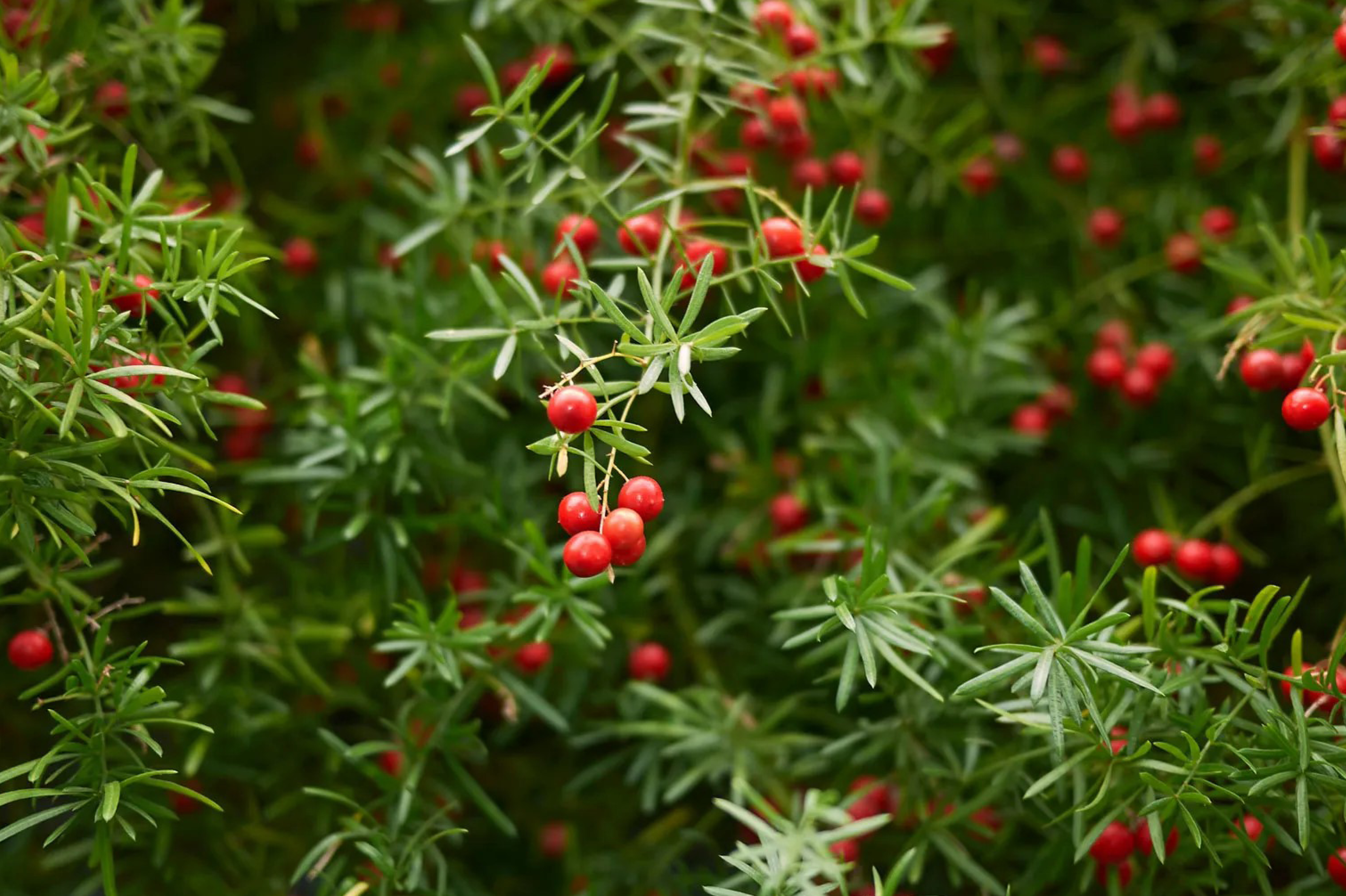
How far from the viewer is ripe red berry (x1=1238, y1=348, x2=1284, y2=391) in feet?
2.87

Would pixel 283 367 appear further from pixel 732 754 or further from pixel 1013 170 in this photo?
pixel 1013 170

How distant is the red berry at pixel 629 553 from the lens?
28.0 inches

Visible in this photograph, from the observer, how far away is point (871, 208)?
1.13m

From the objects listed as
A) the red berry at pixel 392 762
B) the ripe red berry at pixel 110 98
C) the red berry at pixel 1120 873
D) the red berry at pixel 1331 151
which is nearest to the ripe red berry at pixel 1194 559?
the red berry at pixel 1120 873

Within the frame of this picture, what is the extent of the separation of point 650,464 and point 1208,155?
86cm

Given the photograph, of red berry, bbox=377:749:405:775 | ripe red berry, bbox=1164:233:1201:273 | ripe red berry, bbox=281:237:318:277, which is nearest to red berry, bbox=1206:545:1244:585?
ripe red berry, bbox=1164:233:1201:273

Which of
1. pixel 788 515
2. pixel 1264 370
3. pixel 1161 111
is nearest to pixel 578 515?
pixel 788 515

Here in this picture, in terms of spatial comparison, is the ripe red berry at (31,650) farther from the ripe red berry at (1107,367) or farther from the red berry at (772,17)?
the ripe red berry at (1107,367)

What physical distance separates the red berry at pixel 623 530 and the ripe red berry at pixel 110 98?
0.65 meters

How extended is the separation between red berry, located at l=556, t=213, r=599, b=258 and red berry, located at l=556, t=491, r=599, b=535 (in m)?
0.23

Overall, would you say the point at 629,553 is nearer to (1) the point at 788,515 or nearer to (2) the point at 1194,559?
(1) the point at 788,515

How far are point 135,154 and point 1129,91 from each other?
41.1 inches

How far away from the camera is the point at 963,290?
128 cm

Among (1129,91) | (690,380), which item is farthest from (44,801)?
(1129,91)
